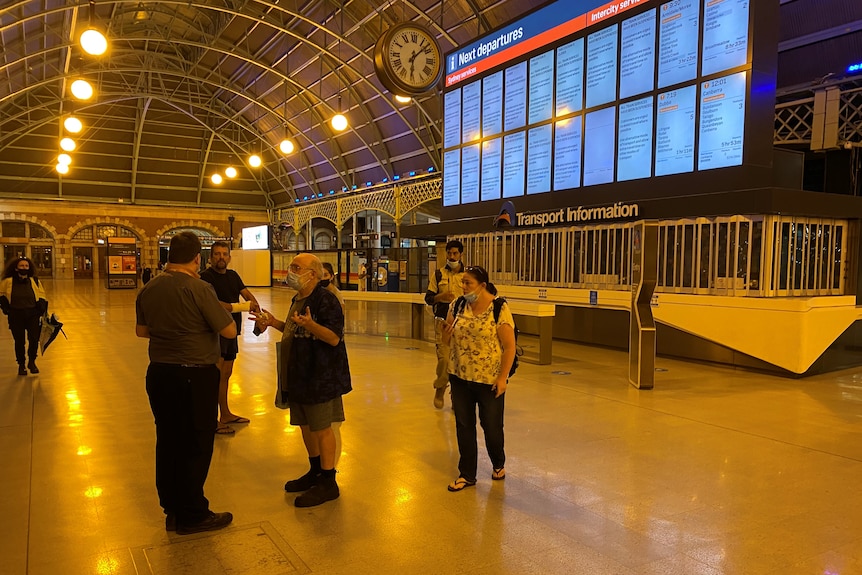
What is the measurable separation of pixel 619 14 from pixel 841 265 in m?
5.58

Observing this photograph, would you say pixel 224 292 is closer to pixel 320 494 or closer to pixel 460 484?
pixel 320 494

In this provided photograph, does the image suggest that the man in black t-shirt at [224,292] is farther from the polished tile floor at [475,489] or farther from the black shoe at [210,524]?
the black shoe at [210,524]

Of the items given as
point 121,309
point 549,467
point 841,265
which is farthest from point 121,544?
point 121,309

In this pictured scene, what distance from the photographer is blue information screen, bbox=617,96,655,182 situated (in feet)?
33.6

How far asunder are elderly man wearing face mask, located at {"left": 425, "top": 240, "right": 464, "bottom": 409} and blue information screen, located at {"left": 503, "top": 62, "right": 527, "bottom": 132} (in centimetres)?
777

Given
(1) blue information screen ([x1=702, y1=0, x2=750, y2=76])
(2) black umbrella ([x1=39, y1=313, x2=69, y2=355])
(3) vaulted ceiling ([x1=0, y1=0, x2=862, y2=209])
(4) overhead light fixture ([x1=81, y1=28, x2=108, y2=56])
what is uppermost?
(3) vaulted ceiling ([x1=0, y1=0, x2=862, y2=209])

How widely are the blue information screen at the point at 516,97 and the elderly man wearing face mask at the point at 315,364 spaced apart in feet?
33.0

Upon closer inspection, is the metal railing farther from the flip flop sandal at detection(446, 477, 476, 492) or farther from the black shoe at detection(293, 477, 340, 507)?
the black shoe at detection(293, 477, 340, 507)

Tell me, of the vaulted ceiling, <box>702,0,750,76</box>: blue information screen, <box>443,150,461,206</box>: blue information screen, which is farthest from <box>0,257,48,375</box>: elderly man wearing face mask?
the vaulted ceiling

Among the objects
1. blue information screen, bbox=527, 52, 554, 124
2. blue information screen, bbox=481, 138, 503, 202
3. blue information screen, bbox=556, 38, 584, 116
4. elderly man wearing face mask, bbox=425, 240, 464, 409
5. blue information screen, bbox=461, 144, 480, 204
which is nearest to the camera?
elderly man wearing face mask, bbox=425, 240, 464, 409

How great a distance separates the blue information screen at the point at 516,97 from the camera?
1273 centimetres

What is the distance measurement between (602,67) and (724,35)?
2400mm

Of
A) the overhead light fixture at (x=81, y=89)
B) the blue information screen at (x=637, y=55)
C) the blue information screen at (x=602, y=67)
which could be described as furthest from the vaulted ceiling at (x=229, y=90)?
the overhead light fixture at (x=81, y=89)

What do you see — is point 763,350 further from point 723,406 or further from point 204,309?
point 204,309
